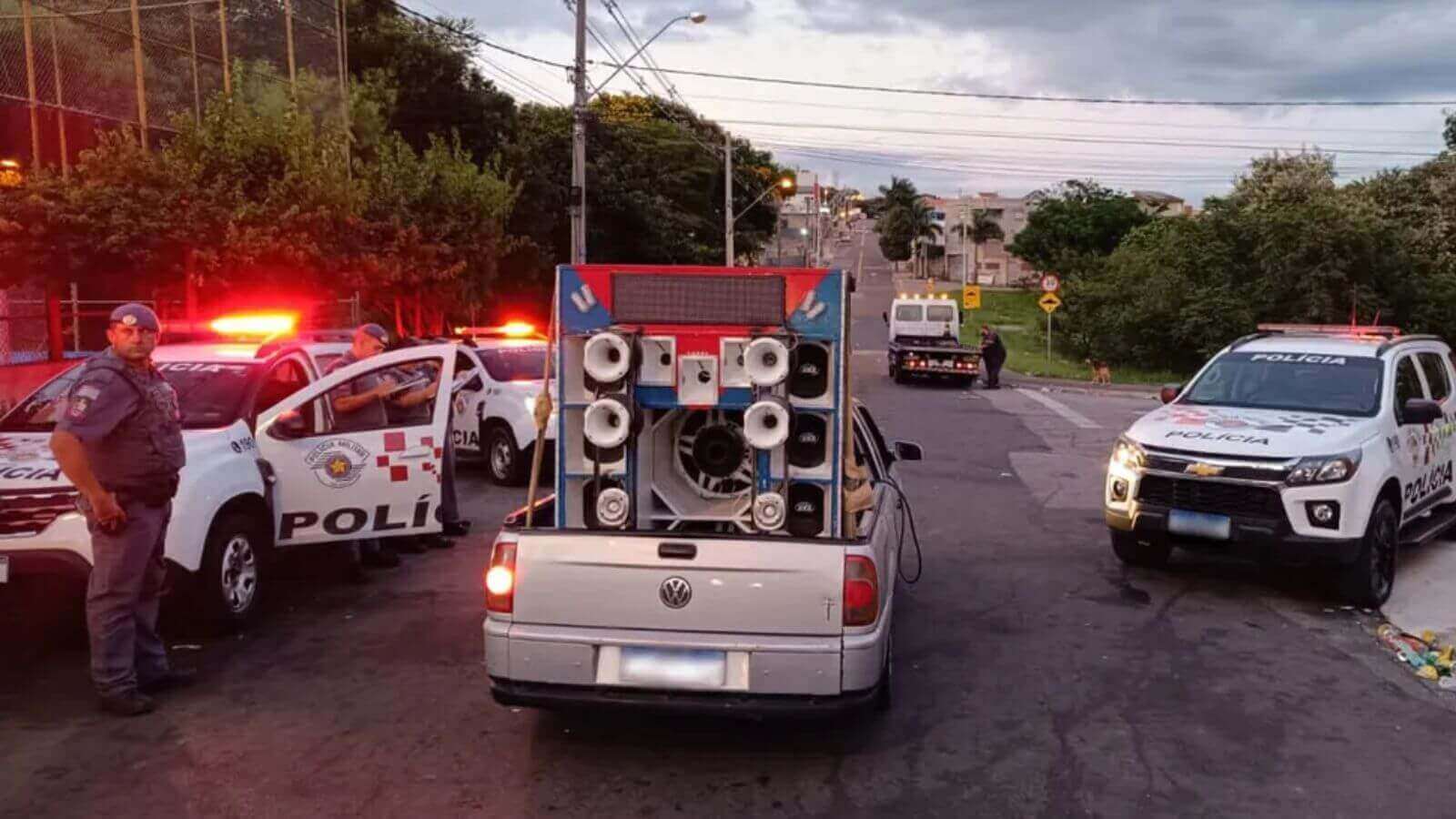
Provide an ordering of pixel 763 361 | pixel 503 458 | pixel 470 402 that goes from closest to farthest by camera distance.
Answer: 1. pixel 763 361
2. pixel 503 458
3. pixel 470 402

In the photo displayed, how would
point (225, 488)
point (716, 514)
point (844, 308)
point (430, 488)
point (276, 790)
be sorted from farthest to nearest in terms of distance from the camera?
point (430, 488)
point (225, 488)
point (716, 514)
point (844, 308)
point (276, 790)

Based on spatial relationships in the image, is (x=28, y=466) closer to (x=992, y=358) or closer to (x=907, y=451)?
(x=907, y=451)

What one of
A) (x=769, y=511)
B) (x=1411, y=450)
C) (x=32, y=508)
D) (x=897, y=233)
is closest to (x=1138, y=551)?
(x=1411, y=450)

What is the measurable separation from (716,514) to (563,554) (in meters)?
1.22

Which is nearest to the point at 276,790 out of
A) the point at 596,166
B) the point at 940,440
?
the point at 940,440

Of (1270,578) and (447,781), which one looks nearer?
(447,781)

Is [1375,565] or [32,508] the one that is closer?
[32,508]

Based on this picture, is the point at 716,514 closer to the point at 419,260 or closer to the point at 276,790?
the point at 276,790

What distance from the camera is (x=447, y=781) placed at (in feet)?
16.4

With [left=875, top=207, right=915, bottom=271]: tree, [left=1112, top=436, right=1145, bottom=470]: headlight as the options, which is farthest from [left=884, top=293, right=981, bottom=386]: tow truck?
[left=875, top=207, right=915, bottom=271]: tree

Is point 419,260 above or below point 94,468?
above

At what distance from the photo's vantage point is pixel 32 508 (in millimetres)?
6375

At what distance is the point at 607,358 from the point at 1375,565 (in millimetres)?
5766

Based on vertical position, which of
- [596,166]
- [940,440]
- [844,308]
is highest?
[596,166]
